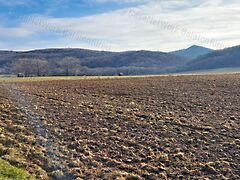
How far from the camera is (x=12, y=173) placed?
409 inches

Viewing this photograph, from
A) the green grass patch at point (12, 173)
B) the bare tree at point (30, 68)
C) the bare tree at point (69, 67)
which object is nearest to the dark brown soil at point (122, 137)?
the green grass patch at point (12, 173)

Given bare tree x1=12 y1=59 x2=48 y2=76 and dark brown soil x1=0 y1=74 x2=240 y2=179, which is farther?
bare tree x1=12 y1=59 x2=48 y2=76

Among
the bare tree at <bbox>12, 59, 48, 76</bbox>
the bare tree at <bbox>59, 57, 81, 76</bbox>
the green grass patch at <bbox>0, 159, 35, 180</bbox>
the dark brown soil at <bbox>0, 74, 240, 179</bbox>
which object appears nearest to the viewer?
the green grass patch at <bbox>0, 159, 35, 180</bbox>

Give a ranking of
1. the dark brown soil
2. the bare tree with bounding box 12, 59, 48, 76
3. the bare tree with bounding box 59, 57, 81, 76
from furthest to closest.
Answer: the bare tree with bounding box 59, 57, 81, 76
the bare tree with bounding box 12, 59, 48, 76
the dark brown soil

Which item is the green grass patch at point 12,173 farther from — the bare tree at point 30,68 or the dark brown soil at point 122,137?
the bare tree at point 30,68

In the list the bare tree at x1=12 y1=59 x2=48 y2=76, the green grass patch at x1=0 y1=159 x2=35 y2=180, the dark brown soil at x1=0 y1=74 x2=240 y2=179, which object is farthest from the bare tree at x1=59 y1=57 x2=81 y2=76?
the green grass patch at x1=0 y1=159 x2=35 y2=180

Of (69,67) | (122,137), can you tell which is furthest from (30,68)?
(122,137)

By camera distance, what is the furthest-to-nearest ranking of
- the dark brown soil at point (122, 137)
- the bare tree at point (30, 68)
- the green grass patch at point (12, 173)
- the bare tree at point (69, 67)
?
the bare tree at point (69, 67)
the bare tree at point (30, 68)
the dark brown soil at point (122, 137)
the green grass patch at point (12, 173)

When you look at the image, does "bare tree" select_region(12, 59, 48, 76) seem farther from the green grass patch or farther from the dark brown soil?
the green grass patch

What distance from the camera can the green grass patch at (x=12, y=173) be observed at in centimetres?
1015

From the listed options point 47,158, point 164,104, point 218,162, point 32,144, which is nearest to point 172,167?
point 218,162

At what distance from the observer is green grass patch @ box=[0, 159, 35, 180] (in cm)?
1015

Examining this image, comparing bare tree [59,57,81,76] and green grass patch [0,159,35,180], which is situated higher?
bare tree [59,57,81,76]

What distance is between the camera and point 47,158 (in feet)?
40.1
